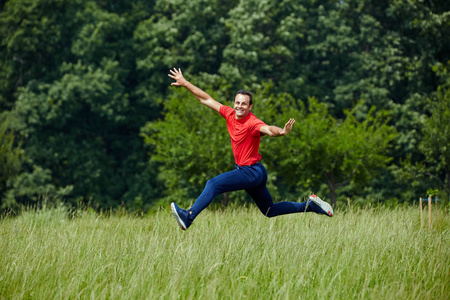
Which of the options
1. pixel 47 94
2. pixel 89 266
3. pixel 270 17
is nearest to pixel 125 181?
pixel 47 94

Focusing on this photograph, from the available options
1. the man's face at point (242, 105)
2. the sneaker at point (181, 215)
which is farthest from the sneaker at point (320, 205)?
the sneaker at point (181, 215)

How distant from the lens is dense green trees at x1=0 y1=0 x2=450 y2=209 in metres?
20.8

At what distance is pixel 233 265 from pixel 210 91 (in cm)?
1720

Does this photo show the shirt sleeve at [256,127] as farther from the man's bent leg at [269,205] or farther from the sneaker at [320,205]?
the sneaker at [320,205]

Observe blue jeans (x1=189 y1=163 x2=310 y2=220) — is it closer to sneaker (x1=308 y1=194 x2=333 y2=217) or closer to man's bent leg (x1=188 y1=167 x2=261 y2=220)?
man's bent leg (x1=188 y1=167 x2=261 y2=220)

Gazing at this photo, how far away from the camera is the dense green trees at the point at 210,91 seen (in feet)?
68.1

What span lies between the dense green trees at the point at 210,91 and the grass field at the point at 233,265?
1503cm

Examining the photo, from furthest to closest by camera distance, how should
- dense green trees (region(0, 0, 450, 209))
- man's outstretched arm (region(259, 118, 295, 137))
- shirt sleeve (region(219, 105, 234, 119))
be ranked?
dense green trees (region(0, 0, 450, 209)), shirt sleeve (region(219, 105, 234, 119)), man's outstretched arm (region(259, 118, 295, 137))

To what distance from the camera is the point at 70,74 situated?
23.7 metres

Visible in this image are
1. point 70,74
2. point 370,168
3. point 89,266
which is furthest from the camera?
point 70,74

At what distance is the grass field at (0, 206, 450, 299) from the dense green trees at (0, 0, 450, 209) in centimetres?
1503

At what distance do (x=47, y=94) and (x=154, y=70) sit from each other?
5413mm

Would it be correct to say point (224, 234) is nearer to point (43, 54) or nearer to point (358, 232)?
point (358, 232)

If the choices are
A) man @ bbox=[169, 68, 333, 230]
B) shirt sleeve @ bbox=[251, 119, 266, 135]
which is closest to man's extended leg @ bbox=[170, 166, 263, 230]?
man @ bbox=[169, 68, 333, 230]
